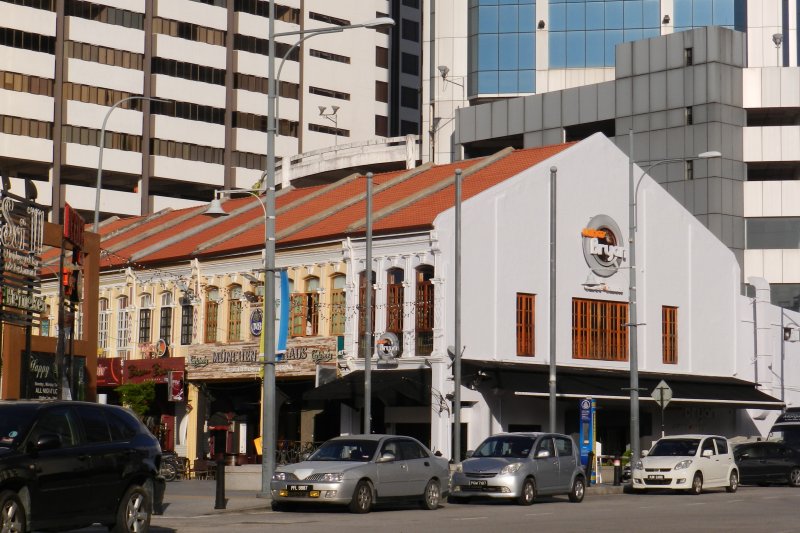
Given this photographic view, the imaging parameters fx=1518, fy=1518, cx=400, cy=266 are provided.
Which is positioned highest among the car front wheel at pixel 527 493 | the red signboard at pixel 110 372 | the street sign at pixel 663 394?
the red signboard at pixel 110 372

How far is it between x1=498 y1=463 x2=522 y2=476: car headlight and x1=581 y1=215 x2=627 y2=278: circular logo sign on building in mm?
18671

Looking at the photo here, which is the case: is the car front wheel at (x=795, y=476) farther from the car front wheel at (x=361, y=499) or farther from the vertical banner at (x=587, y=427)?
the car front wheel at (x=361, y=499)

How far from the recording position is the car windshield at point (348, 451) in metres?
28.4

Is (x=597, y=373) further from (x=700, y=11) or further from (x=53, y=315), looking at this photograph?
(x=700, y=11)

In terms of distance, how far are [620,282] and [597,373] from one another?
3.99 m

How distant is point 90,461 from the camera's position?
19.2m

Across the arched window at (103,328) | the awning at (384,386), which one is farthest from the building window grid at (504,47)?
the awning at (384,386)

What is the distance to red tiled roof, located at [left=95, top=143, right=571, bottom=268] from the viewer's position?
48062mm

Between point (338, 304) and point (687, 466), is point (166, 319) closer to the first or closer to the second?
point (338, 304)

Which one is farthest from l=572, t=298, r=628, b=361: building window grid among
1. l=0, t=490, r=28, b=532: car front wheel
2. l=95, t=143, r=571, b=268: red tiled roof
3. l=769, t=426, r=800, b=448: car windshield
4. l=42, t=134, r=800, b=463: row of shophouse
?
l=0, t=490, r=28, b=532: car front wheel

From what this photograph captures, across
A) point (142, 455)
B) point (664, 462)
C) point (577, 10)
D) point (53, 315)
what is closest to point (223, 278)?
point (53, 315)

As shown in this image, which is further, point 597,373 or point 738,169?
point 738,169

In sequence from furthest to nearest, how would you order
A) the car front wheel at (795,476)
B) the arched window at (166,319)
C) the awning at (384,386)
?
1. the arched window at (166,319)
2. the awning at (384,386)
3. the car front wheel at (795,476)

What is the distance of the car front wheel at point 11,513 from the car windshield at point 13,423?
65cm
